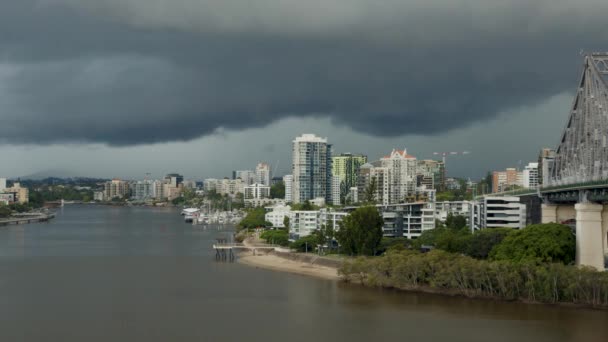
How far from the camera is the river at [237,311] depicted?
70.4ft

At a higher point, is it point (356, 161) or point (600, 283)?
point (356, 161)

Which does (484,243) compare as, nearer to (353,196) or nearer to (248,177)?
(353,196)

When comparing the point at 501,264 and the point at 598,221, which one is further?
the point at 598,221

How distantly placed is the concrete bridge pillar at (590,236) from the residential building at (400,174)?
1855 inches

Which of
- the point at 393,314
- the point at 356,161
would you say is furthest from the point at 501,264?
the point at 356,161

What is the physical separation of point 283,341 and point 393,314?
504cm

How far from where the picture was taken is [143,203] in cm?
16575

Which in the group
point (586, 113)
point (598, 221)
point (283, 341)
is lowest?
point (283, 341)

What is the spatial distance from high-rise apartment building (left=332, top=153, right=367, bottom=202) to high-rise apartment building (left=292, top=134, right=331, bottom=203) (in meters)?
4.46

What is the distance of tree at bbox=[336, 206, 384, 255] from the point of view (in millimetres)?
37000

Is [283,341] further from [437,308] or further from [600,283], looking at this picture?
[600,283]

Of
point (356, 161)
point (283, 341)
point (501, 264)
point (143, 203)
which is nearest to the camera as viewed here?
point (283, 341)

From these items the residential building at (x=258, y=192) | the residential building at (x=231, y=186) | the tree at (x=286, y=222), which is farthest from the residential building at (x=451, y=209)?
the residential building at (x=231, y=186)

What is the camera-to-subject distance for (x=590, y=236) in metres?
28.7
